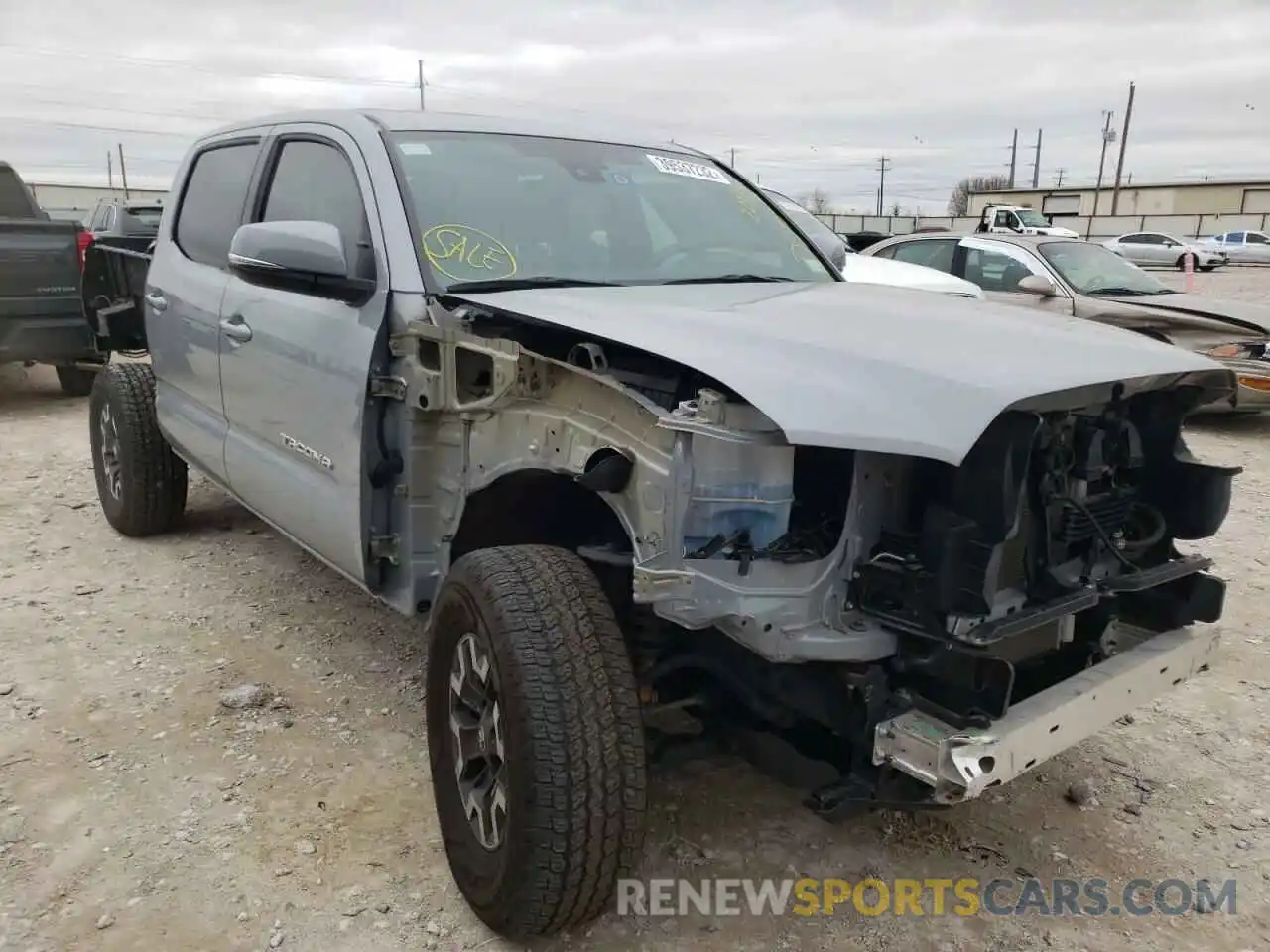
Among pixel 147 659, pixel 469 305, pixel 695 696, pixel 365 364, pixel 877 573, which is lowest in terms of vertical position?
pixel 147 659

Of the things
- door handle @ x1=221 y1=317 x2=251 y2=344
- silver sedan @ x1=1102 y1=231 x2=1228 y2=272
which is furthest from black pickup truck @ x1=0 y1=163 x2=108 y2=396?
silver sedan @ x1=1102 y1=231 x2=1228 y2=272

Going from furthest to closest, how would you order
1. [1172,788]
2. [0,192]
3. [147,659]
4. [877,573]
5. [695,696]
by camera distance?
[0,192], [147,659], [1172,788], [695,696], [877,573]

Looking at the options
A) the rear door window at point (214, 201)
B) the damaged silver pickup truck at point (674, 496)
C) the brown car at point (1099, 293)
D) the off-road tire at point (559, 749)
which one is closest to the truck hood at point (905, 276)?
the brown car at point (1099, 293)

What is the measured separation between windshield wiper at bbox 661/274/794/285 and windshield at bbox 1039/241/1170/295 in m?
5.77

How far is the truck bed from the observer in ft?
27.5

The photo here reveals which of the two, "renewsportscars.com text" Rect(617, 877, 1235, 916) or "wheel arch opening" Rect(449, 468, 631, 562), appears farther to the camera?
"wheel arch opening" Rect(449, 468, 631, 562)

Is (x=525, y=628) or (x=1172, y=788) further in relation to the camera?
(x=1172, y=788)

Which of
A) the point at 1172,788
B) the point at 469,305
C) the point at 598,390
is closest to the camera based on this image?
the point at 598,390

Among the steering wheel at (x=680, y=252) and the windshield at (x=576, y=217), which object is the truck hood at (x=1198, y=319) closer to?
the windshield at (x=576, y=217)

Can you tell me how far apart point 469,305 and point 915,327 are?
118 cm

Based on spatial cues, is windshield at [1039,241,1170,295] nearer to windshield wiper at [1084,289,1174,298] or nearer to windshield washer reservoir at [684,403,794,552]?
windshield wiper at [1084,289,1174,298]

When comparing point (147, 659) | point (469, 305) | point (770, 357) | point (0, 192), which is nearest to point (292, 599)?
point (147, 659)

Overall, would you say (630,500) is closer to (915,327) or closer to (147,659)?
(915,327)

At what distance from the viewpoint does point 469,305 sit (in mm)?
2879
